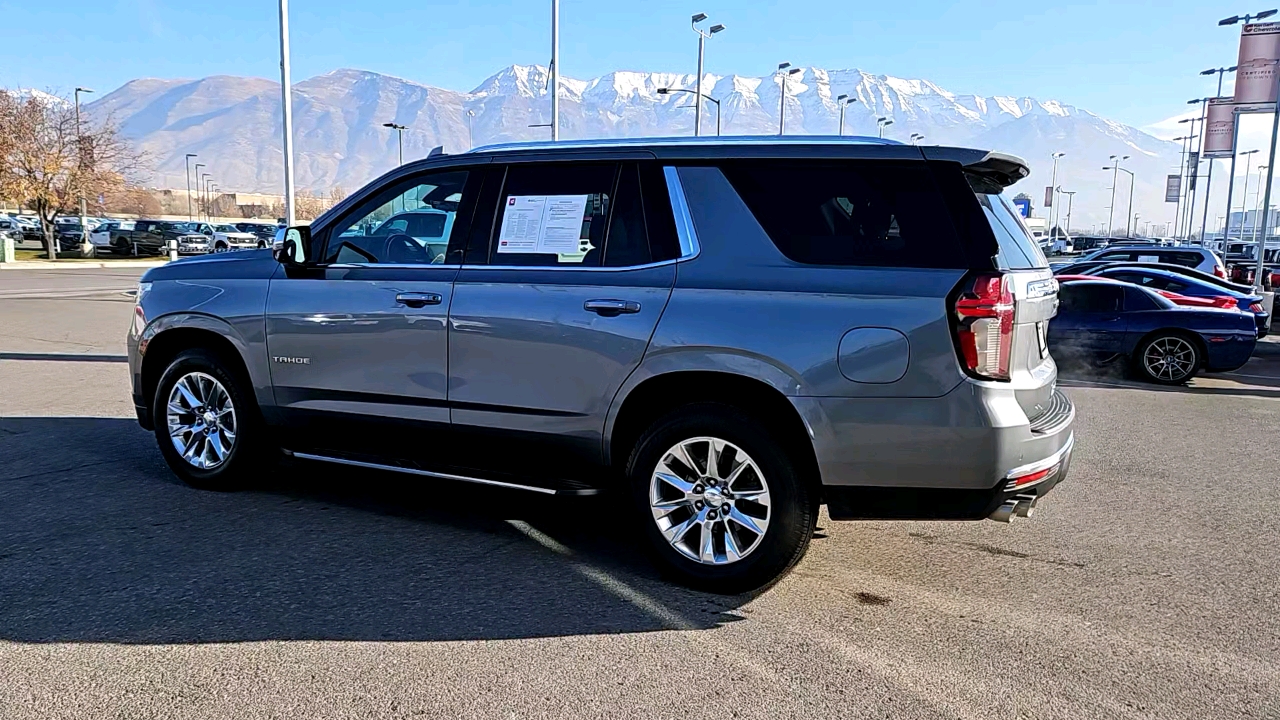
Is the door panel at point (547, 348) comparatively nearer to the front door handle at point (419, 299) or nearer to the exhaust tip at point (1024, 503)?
the front door handle at point (419, 299)

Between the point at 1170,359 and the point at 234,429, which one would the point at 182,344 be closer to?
the point at 234,429

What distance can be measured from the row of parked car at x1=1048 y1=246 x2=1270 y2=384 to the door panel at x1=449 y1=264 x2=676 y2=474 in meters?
8.89

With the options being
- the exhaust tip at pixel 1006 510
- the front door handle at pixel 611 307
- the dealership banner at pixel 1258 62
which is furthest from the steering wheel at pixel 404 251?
the dealership banner at pixel 1258 62

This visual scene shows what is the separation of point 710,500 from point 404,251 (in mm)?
2146

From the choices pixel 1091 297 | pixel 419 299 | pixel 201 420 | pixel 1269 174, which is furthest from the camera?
pixel 1269 174

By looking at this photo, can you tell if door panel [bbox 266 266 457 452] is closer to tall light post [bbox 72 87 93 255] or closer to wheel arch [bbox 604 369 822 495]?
wheel arch [bbox 604 369 822 495]

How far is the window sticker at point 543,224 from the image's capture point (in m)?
4.57

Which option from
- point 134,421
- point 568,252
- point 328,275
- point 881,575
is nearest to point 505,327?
point 568,252

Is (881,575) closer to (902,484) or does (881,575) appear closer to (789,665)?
(902,484)

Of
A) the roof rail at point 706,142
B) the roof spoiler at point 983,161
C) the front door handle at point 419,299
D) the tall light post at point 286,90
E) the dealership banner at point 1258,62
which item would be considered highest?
the dealership banner at point 1258,62

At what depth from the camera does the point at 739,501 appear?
4.17 meters

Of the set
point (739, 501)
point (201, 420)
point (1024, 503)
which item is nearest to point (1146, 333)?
point (1024, 503)

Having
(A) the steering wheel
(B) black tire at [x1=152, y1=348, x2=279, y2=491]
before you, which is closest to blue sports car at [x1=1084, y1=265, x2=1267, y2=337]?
(A) the steering wheel

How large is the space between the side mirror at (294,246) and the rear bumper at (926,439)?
9.54 ft
